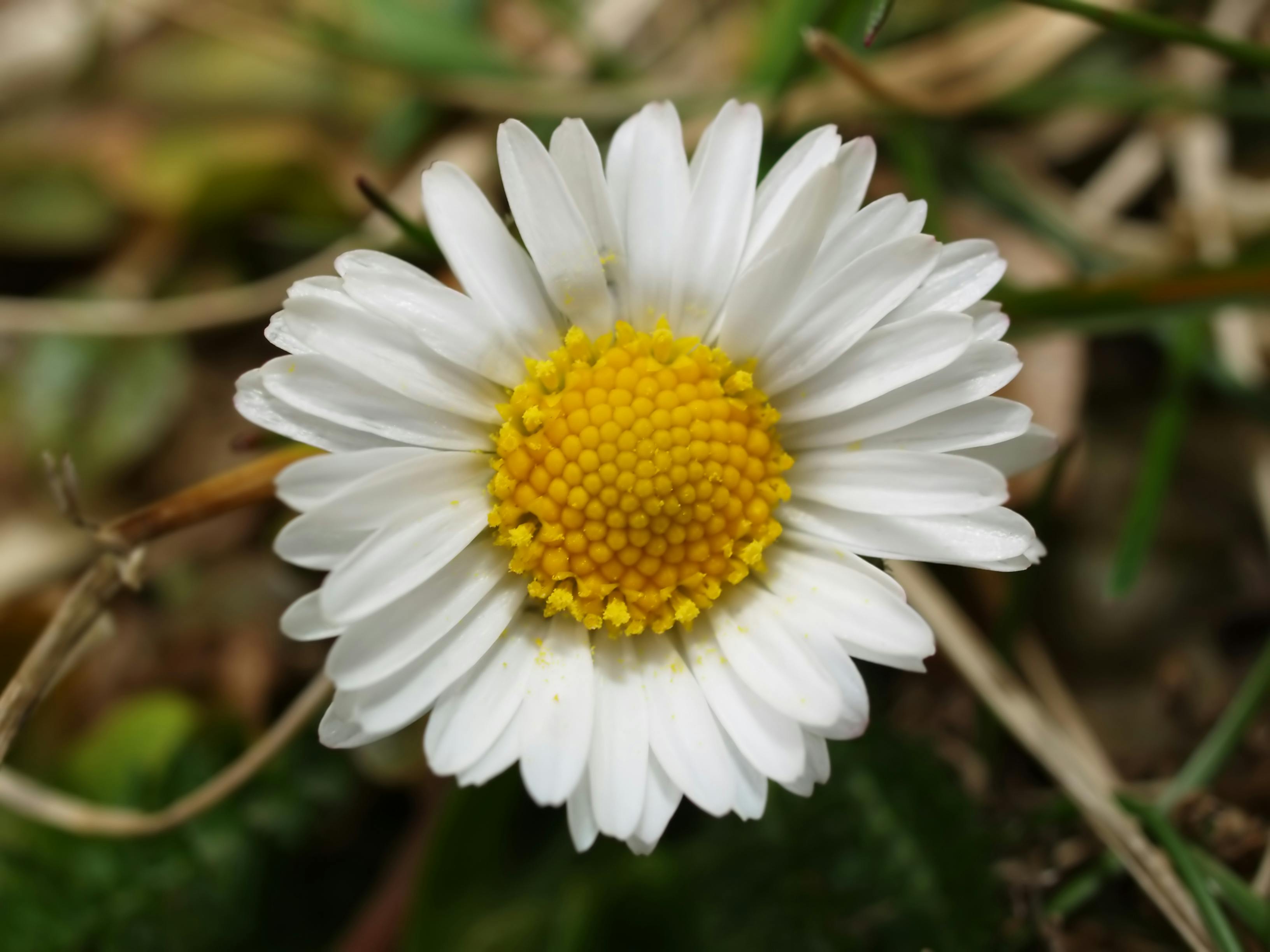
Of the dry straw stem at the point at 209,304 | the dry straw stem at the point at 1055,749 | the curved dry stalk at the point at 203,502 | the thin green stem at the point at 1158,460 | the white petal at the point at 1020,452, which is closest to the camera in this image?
the white petal at the point at 1020,452

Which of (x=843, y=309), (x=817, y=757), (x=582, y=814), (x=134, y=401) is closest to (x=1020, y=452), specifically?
(x=843, y=309)

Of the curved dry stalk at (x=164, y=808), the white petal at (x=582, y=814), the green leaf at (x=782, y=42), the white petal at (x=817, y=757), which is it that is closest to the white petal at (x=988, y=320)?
the white petal at (x=817, y=757)

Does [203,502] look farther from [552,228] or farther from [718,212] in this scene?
[718,212]

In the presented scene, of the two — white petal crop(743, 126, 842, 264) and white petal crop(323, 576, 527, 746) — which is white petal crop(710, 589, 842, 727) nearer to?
white petal crop(323, 576, 527, 746)

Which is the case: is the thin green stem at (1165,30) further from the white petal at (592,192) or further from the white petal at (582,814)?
the white petal at (582,814)

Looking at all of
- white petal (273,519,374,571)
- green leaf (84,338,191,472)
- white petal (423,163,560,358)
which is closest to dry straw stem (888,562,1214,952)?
white petal (423,163,560,358)

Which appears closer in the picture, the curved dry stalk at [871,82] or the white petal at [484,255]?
the white petal at [484,255]

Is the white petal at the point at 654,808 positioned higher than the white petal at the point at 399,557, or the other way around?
the white petal at the point at 399,557
